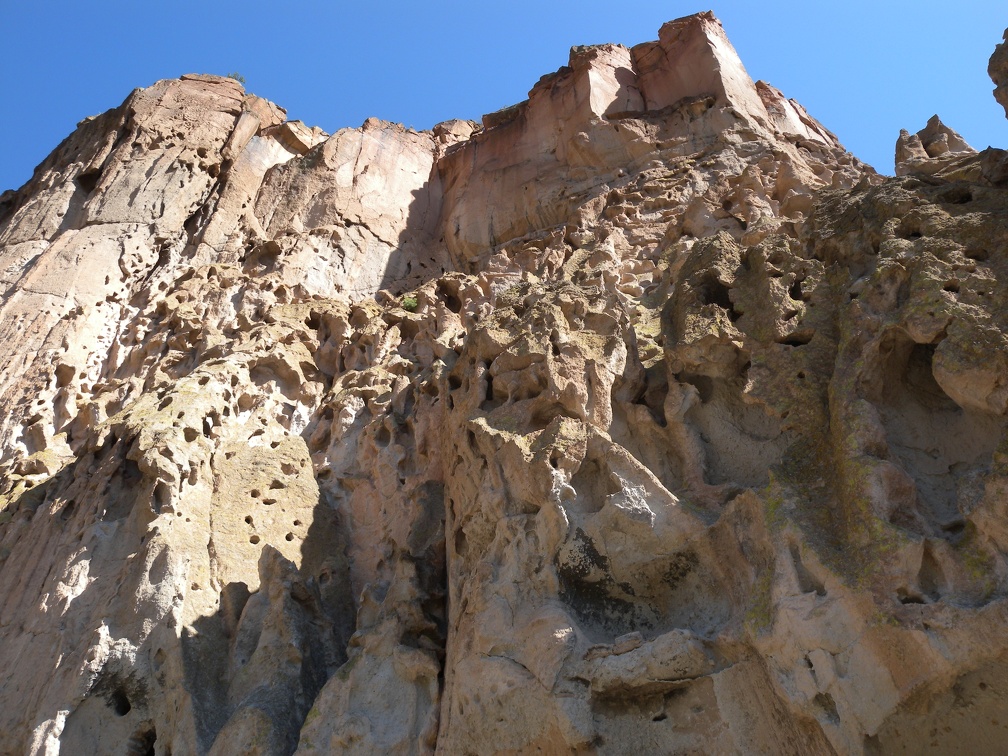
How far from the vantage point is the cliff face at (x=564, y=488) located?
665 centimetres

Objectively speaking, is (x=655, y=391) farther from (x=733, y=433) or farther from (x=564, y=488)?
(x=564, y=488)

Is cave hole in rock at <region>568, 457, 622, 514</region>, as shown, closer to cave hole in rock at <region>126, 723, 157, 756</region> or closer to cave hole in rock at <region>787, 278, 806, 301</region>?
cave hole in rock at <region>787, 278, 806, 301</region>

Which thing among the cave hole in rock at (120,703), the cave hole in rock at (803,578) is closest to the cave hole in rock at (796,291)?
the cave hole in rock at (803,578)

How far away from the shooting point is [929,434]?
24.9ft

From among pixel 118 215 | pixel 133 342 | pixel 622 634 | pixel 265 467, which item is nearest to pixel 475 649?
pixel 622 634

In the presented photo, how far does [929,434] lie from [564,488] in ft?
10.7

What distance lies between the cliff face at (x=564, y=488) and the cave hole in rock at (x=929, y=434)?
1.6 inches

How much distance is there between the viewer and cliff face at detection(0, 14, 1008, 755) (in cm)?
665

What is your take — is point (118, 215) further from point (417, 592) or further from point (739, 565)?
point (739, 565)

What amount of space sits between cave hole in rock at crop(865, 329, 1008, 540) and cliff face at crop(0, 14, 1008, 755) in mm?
42

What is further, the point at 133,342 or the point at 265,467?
the point at 133,342

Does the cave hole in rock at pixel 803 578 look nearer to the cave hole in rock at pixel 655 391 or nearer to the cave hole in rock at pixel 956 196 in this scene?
the cave hole in rock at pixel 655 391

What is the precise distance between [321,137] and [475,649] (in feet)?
68.4

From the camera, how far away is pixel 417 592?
9.27 metres
